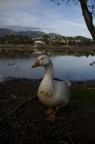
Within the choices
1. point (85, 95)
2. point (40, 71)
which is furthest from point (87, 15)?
point (40, 71)

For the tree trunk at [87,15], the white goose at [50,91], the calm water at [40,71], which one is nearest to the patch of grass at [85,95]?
the white goose at [50,91]

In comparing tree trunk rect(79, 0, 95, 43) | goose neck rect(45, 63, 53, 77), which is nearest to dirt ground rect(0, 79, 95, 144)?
goose neck rect(45, 63, 53, 77)

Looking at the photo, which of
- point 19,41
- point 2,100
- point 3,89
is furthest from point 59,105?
point 19,41

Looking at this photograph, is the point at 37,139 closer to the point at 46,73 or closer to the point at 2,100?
the point at 46,73

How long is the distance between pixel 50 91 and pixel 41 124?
0.91 m

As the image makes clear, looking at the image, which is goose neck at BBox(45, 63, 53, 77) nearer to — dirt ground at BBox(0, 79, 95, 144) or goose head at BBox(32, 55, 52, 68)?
goose head at BBox(32, 55, 52, 68)

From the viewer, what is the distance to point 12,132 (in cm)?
809

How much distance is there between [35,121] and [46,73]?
1.37 meters

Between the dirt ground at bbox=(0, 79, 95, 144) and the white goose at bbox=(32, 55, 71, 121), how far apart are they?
39 cm

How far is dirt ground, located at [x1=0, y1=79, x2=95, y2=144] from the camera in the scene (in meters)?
8.00

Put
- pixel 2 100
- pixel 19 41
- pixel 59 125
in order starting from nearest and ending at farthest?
pixel 59 125, pixel 2 100, pixel 19 41

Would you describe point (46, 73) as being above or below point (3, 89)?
above

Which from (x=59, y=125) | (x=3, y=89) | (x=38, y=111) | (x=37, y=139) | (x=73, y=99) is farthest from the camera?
(x=3, y=89)

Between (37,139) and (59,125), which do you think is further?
(59,125)
